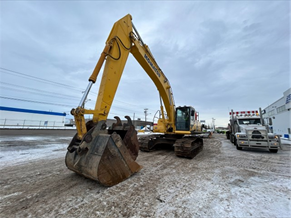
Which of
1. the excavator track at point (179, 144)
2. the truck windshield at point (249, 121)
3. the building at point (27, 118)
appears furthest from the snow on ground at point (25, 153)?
the building at point (27, 118)

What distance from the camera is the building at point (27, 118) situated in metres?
26.8

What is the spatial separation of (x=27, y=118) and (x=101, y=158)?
134 feet

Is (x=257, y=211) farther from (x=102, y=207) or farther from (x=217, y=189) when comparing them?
(x=102, y=207)

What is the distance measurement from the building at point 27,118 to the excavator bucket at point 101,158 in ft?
111

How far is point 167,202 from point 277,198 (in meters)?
1.91

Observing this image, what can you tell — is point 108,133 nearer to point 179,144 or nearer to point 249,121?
point 179,144

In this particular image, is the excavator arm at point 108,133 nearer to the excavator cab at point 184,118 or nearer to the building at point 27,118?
the excavator cab at point 184,118

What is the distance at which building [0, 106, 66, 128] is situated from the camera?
88.1 ft

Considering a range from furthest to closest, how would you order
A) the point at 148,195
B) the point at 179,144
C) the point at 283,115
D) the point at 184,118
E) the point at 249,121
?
the point at 283,115 → the point at 249,121 → the point at 184,118 → the point at 179,144 → the point at 148,195

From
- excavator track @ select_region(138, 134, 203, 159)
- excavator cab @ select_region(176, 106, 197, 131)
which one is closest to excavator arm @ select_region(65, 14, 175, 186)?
excavator track @ select_region(138, 134, 203, 159)

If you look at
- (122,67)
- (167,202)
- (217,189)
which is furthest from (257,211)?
(122,67)

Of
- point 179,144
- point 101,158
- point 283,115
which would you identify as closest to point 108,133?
point 101,158

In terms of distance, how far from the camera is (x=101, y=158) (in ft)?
7.86

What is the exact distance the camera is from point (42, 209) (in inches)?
73.8
